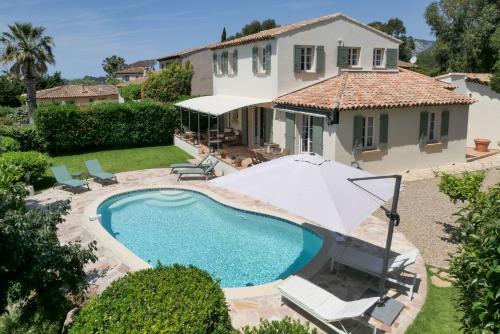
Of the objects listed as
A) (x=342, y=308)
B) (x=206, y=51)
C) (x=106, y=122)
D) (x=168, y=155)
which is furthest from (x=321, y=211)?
(x=206, y=51)

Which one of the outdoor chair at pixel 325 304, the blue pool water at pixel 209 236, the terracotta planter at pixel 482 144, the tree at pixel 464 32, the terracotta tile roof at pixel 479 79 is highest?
the tree at pixel 464 32

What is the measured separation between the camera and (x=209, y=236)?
18.1m

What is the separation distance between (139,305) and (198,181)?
17858 mm

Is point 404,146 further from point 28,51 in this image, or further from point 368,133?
point 28,51

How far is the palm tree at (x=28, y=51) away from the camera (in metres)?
52.6

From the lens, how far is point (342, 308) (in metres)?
9.82

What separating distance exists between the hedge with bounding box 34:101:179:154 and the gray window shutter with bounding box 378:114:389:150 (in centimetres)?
2093

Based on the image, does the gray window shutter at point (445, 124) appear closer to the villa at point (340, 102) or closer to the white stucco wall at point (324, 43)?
the villa at point (340, 102)

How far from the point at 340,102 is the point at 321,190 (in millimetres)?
14401

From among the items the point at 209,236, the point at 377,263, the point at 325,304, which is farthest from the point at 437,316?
the point at 209,236

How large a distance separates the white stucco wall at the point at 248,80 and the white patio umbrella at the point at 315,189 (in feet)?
59.4

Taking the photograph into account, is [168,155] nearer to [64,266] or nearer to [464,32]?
[64,266]

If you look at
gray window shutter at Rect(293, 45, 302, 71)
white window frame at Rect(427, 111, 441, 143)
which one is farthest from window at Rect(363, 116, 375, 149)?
gray window shutter at Rect(293, 45, 302, 71)

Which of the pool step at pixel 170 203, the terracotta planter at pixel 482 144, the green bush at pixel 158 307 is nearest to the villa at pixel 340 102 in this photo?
the terracotta planter at pixel 482 144
